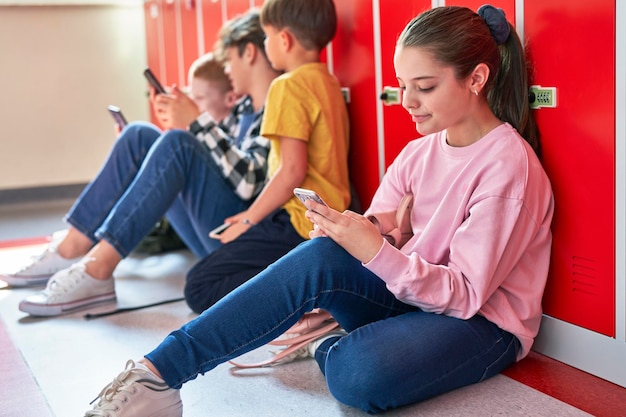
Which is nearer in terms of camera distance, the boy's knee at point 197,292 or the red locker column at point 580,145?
the red locker column at point 580,145

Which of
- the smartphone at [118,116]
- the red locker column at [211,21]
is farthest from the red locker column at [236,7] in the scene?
the smartphone at [118,116]

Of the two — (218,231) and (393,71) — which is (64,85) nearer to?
(218,231)

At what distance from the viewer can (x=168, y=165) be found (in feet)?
7.32

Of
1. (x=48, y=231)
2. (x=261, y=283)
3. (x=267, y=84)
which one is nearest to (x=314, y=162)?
(x=267, y=84)

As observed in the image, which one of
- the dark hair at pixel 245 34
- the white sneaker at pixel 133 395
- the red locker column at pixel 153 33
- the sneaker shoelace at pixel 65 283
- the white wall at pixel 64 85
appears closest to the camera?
the white sneaker at pixel 133 395

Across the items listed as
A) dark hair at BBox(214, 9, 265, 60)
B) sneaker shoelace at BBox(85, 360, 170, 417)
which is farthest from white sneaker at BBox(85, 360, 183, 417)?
dark hair at BBox(214, 9, 265, 60)

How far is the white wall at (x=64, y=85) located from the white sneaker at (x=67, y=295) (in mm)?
2190

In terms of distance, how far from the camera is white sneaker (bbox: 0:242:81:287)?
8.28ft

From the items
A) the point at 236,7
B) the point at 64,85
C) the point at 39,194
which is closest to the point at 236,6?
the point at 236,7

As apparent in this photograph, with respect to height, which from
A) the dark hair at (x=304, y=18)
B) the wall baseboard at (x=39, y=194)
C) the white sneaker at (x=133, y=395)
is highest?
the dark hair at (x=304, y=18)

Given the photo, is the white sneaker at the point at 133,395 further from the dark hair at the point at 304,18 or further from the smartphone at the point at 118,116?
the smartphone at the point at 118,116

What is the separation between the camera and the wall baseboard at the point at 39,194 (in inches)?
169

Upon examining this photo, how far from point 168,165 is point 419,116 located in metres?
0.89

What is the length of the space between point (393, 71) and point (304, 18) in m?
0.28
